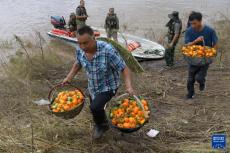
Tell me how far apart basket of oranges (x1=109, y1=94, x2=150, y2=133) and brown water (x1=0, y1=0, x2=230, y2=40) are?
988 centimetres

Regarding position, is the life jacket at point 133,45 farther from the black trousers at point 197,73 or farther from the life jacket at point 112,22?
the black trousers at point 197,73

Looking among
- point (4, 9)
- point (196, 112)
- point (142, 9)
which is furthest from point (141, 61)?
point (4, 9)

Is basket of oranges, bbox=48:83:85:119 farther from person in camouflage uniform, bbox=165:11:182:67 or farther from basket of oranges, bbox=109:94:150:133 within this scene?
person in camouflage uniform, bbox=165:11:182:67

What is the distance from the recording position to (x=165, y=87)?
855 centimetres

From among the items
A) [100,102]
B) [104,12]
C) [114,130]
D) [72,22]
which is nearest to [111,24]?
[72,22]

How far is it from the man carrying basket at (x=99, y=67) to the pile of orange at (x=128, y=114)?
0.63 feet

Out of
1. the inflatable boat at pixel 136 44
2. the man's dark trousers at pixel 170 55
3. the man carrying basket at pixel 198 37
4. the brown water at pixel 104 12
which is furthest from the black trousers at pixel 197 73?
the brown water at pixel 104 12

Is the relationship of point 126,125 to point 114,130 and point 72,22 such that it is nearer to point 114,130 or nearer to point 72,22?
point 114,130

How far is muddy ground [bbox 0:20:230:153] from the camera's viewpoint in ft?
18.5

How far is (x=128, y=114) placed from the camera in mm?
5488

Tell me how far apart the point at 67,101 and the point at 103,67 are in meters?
0.95

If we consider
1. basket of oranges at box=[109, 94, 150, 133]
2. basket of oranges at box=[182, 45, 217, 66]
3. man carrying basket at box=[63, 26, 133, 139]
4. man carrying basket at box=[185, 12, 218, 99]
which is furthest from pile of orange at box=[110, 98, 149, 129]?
man carrying basket at box=[185, 12, 218, 99]

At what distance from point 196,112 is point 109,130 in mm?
1709

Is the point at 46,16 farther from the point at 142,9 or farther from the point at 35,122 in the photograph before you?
the point at 35,122
